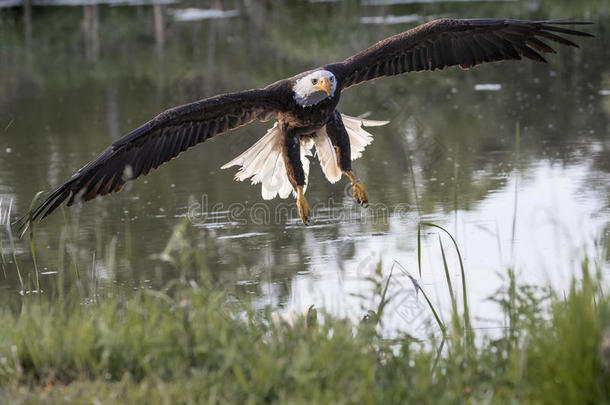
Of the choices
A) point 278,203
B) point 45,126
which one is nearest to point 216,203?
point 278,203

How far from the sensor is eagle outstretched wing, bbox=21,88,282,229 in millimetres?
5418

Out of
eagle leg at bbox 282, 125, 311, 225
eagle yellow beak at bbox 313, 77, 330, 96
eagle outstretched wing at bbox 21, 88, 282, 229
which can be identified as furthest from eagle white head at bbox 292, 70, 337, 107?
eagle leg at bbox 282, 125, 311, 225

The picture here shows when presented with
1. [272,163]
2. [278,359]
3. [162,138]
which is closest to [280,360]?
[278,359]

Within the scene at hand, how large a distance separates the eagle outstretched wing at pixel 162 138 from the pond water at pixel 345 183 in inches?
14.3

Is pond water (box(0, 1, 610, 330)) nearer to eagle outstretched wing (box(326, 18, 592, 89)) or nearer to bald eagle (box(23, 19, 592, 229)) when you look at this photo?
bald eagle (box(23, 19, 592, 229))

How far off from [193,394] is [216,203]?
395cm

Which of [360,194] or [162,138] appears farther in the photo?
[360,194]

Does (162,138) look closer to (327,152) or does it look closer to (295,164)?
(295,164)

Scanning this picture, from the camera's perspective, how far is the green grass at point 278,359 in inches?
120

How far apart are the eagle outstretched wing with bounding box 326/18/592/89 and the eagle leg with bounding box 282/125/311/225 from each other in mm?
506

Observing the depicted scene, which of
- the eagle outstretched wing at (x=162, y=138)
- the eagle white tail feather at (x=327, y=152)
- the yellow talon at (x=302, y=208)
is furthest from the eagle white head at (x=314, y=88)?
the yellow talon at (x=302, y=208)

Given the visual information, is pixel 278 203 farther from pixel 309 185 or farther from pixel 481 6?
pixel 481 6

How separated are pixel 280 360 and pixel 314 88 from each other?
2.77 meters

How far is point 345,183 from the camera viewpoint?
7.55 m
